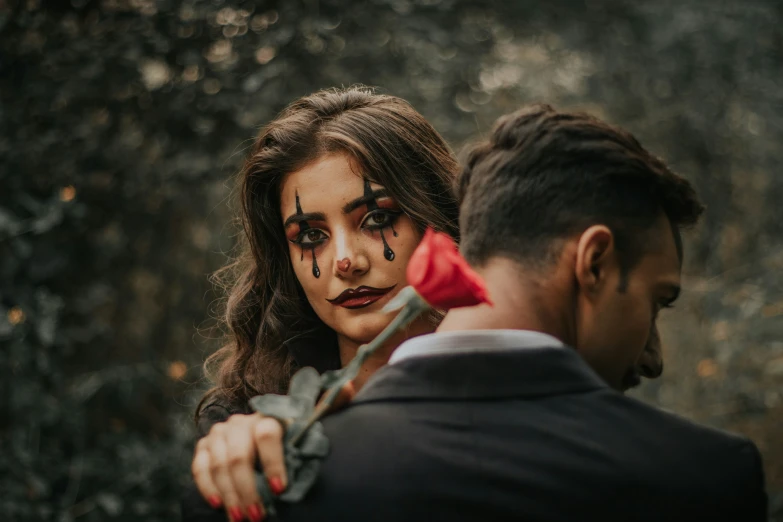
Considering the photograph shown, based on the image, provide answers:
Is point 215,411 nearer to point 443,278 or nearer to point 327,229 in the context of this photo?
point 327,229

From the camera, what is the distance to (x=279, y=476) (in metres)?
1.47

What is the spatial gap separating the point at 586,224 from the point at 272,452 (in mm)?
687

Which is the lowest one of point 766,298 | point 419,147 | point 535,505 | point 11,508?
point 11,508

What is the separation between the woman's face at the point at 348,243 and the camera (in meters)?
2.29

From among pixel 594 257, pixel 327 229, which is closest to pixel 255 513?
pixel 594 257

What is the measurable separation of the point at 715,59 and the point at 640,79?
1.38 ft

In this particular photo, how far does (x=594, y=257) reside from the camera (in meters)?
1.56

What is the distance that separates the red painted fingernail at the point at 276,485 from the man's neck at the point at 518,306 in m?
0.40

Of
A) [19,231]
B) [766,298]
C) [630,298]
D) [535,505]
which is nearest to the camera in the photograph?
[535,505]

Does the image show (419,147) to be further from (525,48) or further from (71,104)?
(525,48)

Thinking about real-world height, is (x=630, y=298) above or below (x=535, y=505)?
above

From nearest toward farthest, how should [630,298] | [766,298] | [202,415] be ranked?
[630,298], [202,415], [766,298]

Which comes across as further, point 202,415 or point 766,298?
point 766,298

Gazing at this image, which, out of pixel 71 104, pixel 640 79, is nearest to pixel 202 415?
pixel 71 104
